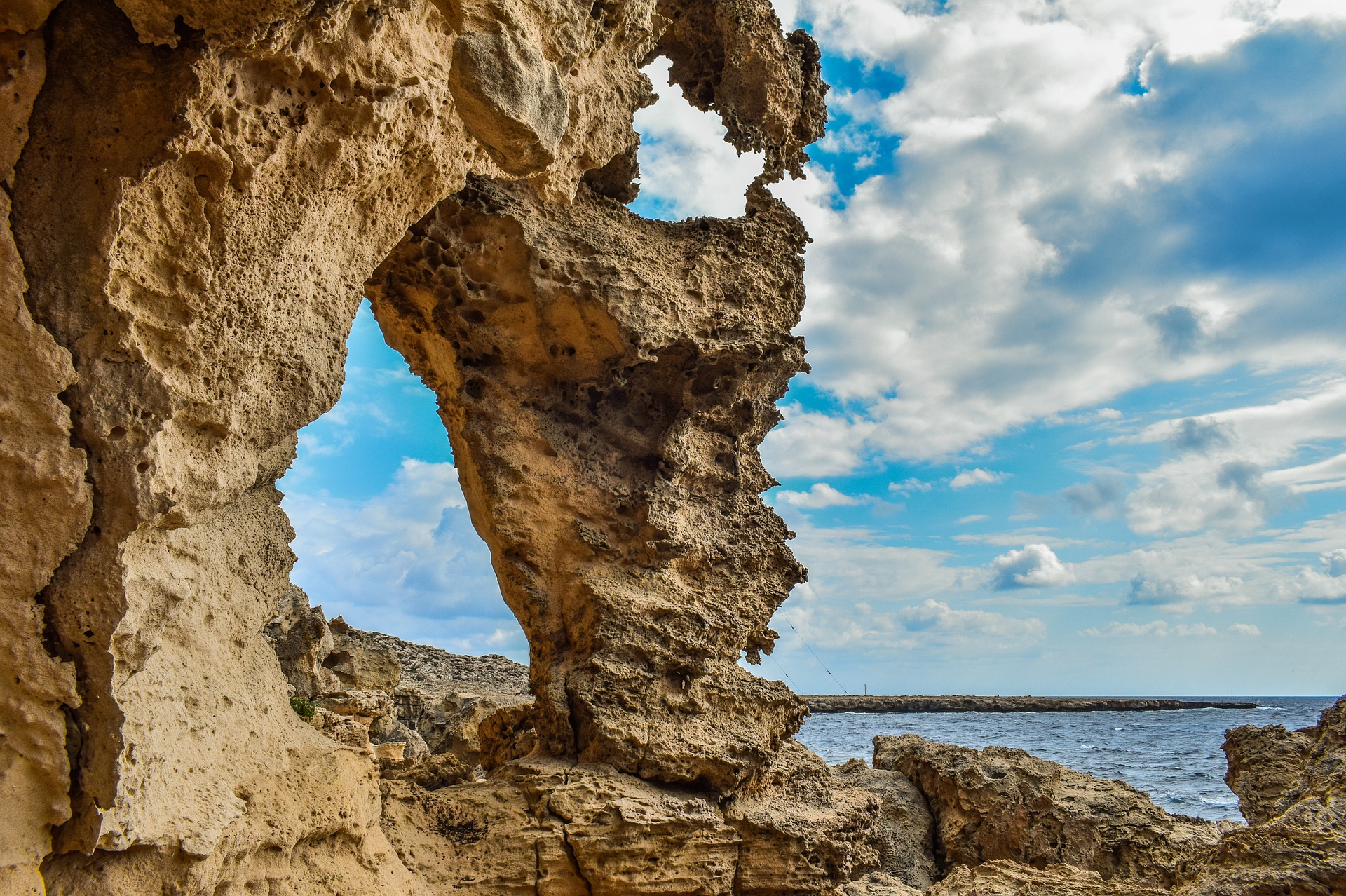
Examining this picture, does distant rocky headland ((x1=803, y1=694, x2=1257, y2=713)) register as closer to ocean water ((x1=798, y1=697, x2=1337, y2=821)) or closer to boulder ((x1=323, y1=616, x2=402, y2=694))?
ocean water ((x1=798, y1=697, x2=1337, y2=821))

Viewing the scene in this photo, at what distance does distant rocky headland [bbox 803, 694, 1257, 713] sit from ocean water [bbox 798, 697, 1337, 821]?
191cm

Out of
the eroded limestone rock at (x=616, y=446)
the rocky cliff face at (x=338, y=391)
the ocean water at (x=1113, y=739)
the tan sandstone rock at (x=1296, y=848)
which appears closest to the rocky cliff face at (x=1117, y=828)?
the tan sandstone rock at (x=1296, y=848)

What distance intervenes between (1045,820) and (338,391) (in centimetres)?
838

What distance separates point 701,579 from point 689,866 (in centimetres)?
181

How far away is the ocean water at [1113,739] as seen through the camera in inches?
849

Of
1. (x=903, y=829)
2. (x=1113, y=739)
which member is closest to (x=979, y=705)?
(x=1113, y=739)

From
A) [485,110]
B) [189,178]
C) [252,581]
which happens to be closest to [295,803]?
[252,581]

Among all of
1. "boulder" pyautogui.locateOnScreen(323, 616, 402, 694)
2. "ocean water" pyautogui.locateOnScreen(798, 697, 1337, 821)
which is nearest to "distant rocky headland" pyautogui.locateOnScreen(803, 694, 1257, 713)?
"ocean water" pyautogui.locateOnScreen(798, 697, 1337, 821)

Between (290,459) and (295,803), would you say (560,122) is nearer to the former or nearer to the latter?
(290,459)

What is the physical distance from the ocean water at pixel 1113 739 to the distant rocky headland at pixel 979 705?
1915 millimetres

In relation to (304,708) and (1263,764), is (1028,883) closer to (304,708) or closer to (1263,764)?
(1263,764)

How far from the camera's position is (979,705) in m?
77.3

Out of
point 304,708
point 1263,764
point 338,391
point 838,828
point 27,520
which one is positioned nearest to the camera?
point 27,520

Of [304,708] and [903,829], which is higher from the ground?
[304,708]
